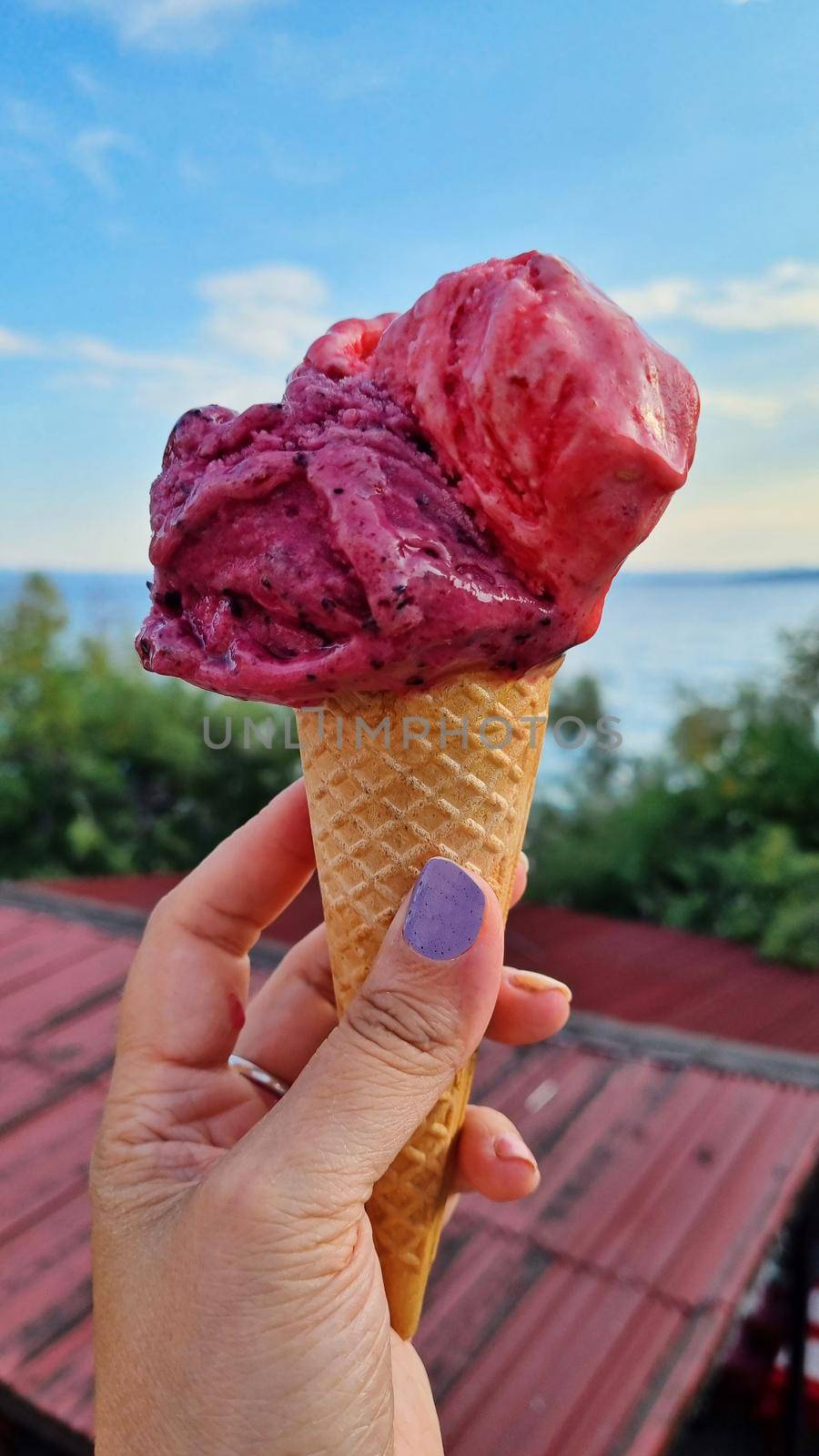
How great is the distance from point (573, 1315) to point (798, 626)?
226 inches

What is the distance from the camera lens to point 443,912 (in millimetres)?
1348

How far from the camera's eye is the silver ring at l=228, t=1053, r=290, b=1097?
76.8 inches

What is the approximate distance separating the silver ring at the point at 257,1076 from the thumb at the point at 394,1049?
0.66m

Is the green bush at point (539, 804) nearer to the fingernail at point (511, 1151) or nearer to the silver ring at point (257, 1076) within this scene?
the fingernail at point (511, 1151)

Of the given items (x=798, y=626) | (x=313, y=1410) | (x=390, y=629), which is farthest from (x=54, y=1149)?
(x=798, y=626)

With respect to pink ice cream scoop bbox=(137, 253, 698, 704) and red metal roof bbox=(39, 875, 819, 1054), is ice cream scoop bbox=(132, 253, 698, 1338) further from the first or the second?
red metal roof bbox=(39, 875, 819, 1054)

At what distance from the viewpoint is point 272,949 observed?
369 cm

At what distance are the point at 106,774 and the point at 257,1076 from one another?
5.98 metres

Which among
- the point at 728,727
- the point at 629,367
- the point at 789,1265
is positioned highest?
the point at 629,367

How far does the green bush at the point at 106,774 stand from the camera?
7543 mm

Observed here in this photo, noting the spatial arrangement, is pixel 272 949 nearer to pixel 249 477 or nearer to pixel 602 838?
pixel 249 477

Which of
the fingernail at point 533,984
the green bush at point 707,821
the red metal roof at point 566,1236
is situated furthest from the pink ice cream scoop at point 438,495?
the green bush at point 707,821

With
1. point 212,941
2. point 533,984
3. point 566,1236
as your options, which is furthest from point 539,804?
point 212,941

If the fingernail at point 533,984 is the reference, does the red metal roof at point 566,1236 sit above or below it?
below
